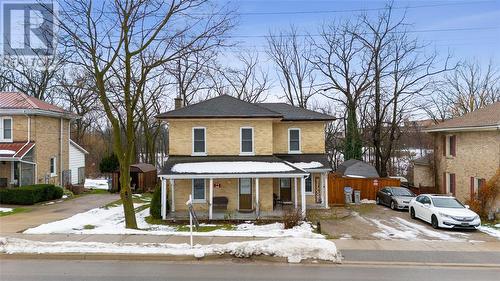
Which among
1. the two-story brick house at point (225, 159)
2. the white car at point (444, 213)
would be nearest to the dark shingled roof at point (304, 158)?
the two-story brick house at point (225, 159)

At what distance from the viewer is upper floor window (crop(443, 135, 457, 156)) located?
92.2 feet

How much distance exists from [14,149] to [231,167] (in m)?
17.1

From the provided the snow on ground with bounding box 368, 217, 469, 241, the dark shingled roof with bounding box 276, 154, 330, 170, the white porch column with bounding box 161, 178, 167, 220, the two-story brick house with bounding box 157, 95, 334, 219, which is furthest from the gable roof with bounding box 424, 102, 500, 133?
the white porch column with bounding box 161, 178, 167, 220

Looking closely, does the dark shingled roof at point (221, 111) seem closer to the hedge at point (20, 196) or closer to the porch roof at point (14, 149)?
the hedge at point (20, 196)

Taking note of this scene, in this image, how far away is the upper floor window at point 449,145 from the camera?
28.1 meters

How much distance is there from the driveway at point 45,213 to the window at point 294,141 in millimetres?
12933

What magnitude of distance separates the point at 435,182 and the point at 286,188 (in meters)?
14.3

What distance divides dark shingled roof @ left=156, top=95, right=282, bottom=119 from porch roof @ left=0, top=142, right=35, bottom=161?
11956 millimetres

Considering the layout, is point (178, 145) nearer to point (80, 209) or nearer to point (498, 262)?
point (80, 209)

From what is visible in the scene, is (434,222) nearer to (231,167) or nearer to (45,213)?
(231,167)

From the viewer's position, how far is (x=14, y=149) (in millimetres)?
27859

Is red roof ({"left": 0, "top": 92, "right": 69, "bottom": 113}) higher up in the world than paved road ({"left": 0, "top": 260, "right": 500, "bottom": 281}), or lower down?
higher up

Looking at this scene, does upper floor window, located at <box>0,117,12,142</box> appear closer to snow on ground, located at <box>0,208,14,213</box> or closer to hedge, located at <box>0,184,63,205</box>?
hedge, located at <box>0,184,63,205</box>

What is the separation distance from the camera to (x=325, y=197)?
81.4 ft
